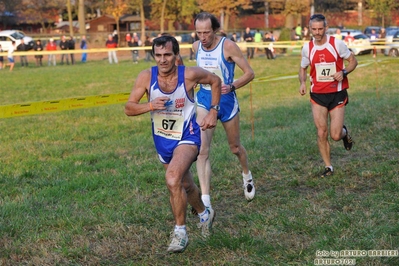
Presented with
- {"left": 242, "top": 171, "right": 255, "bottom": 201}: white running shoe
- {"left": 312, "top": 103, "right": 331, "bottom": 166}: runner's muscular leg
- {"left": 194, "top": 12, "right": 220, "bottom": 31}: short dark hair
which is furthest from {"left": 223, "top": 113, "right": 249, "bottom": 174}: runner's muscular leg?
{"left": 312, "top": 103, "right": 331, "bottom": 166}: runner's muscular leg

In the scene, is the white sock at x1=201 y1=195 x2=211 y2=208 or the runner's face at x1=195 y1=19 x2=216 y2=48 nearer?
the white sock at x1=201 y1=195 x2=211 y2=208

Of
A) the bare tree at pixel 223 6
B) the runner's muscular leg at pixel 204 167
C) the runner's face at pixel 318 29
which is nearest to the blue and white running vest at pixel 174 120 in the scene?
the runner's muscular leg at pixel 204 167

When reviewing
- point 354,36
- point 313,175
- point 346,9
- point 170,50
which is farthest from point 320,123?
point 346,9

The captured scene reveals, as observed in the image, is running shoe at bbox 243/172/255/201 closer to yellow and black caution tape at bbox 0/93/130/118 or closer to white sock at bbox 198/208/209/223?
white sock at bbox 198/208/209/223

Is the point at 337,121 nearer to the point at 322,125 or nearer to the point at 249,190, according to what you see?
the point at 322,125

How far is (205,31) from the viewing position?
716 centimetres

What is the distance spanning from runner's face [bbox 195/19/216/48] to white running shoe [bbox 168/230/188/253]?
2532 millimetres

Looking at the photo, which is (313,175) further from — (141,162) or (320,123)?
(141,162)

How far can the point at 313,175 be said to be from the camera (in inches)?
337

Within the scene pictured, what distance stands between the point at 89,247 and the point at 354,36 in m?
37.2

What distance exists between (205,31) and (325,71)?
6.55 ft

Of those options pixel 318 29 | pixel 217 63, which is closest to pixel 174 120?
pixel 217 63

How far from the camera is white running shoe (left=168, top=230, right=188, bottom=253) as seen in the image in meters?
5.49

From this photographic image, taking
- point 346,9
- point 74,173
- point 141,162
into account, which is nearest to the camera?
point 74,173
